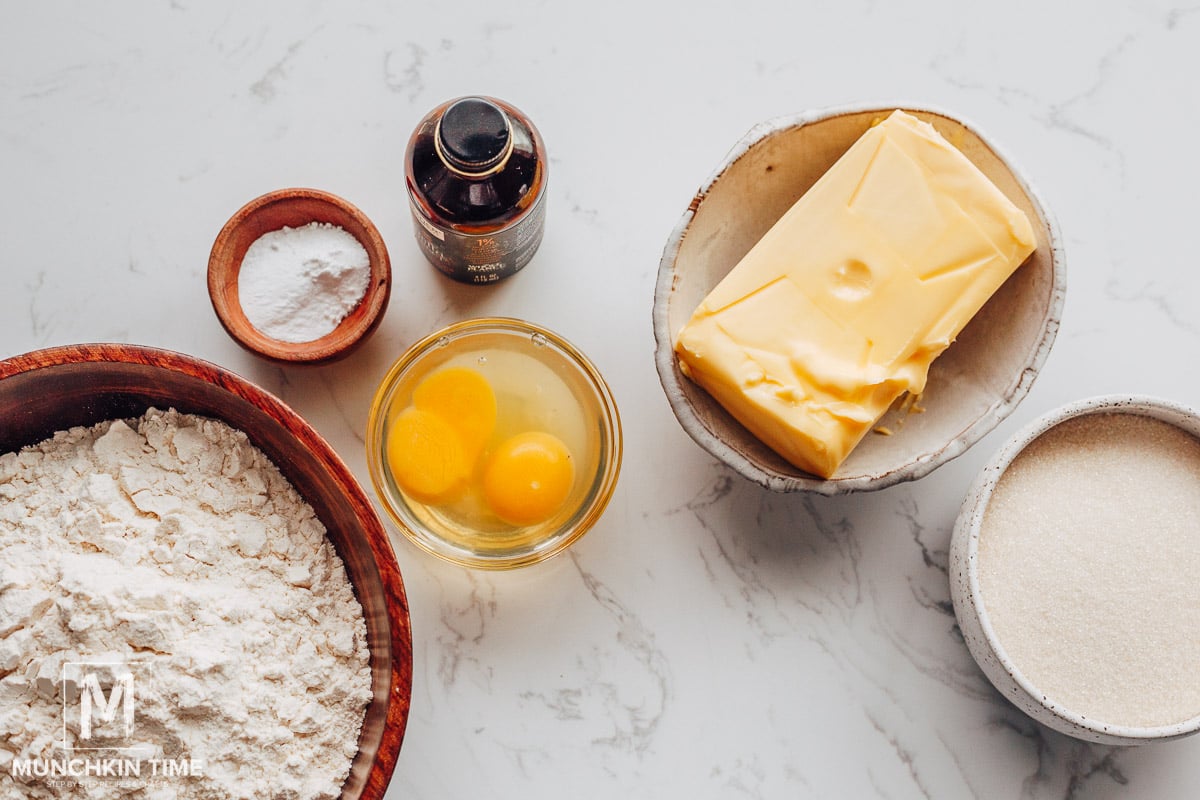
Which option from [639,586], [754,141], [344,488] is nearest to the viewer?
[344,488]

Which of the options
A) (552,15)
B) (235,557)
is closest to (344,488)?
(235,557)

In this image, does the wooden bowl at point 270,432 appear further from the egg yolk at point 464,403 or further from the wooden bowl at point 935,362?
the wooden bowl at point 935,362

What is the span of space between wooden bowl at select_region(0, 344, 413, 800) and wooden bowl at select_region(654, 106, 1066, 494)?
43cm

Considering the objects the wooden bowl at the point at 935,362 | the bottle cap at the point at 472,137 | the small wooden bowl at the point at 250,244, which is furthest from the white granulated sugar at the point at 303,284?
the wooden bowl at the point at 935,362

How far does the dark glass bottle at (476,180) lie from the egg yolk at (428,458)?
9.5 inches

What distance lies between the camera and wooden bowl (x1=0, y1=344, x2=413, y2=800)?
112 cm

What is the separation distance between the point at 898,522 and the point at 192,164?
4.02ft

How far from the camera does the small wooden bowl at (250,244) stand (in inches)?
50.3

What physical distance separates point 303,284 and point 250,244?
110 mm

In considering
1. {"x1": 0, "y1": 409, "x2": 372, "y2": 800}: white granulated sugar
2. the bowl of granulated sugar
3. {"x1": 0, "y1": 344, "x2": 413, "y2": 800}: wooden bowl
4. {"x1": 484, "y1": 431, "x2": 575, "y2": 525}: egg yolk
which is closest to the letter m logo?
{"x1": 0, "y1": 409, "x2": 372, "y2": 800}: white granulated sugar

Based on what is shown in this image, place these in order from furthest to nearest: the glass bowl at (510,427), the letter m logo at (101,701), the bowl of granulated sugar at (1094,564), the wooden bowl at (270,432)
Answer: the glass bowl at (510,427) < the bowl of granulated sugar at (1094,564) < the wooden bowl at (270,432) < the letter m logo at (101,701)

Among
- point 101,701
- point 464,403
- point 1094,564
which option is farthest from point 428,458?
point 1094,564

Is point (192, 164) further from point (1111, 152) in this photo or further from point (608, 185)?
point (1111, 152)

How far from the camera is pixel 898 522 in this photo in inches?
55.7
